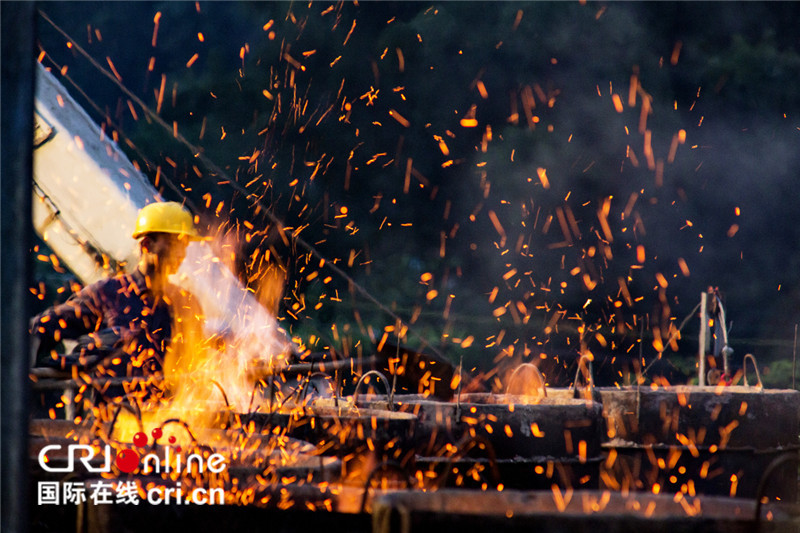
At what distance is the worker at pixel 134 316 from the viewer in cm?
532

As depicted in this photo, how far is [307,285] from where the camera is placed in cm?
1285

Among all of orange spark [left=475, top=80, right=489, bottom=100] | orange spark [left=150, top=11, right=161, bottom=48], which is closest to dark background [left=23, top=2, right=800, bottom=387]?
orange spark [left=475, top=80, right=489, bottom=100]

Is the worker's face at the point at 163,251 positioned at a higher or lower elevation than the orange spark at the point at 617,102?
lower

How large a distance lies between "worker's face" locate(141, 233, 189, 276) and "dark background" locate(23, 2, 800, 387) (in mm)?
5848

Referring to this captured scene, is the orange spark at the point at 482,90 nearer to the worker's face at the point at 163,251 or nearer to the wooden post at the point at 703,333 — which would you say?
the wooden post at the point at 703,333

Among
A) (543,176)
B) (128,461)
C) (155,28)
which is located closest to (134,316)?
(128,461)

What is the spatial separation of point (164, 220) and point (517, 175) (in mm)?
6812

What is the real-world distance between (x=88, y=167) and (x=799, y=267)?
10.6 m

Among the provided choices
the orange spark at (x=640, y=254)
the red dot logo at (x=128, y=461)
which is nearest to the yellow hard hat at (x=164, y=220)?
the red dot logo at (x=128, y=461)

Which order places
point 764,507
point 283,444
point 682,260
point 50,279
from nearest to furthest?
point 764,507 → point 283,444 → point 682,260 → point 50,279

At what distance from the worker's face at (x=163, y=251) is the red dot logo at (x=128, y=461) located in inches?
120

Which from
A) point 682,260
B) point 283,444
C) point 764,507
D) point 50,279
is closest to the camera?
point 764,507

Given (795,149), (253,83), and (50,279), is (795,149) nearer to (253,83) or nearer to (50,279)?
(253,83)

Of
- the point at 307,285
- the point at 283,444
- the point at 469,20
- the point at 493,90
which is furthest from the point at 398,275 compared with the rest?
the point at 283,444
